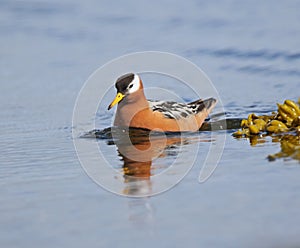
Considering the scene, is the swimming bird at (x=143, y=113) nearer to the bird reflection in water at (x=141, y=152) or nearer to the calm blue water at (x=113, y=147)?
the bird reflection in water at (x=141, y=152)

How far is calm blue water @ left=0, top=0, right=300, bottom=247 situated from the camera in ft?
22.3

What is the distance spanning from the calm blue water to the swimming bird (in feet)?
2.78

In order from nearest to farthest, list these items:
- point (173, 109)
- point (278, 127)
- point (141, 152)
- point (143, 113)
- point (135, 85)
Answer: point (141, 152)
point (278, 127)
point (143, 113)
point (135, 85)
point (173, 109)

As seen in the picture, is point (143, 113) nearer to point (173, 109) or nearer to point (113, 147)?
point (173, 109)

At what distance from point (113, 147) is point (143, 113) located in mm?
1053

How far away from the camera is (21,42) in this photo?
642 inches

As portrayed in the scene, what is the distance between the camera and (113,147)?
10375 mm

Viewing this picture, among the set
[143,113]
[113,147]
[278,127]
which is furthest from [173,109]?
[278,127]

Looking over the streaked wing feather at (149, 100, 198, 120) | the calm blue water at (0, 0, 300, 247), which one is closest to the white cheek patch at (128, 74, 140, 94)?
the streaked wing feather at (149, 100, 198, 120)

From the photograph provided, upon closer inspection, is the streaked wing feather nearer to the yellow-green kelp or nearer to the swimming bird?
the swimming bird

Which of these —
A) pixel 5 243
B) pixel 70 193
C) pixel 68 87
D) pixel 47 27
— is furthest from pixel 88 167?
pixel 47 27

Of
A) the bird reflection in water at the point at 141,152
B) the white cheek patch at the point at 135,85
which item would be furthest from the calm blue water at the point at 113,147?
the white cheek patch at the point at 135,85

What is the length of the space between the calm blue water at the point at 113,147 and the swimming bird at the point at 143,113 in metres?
0.85

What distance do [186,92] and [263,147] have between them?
4.30 metres
